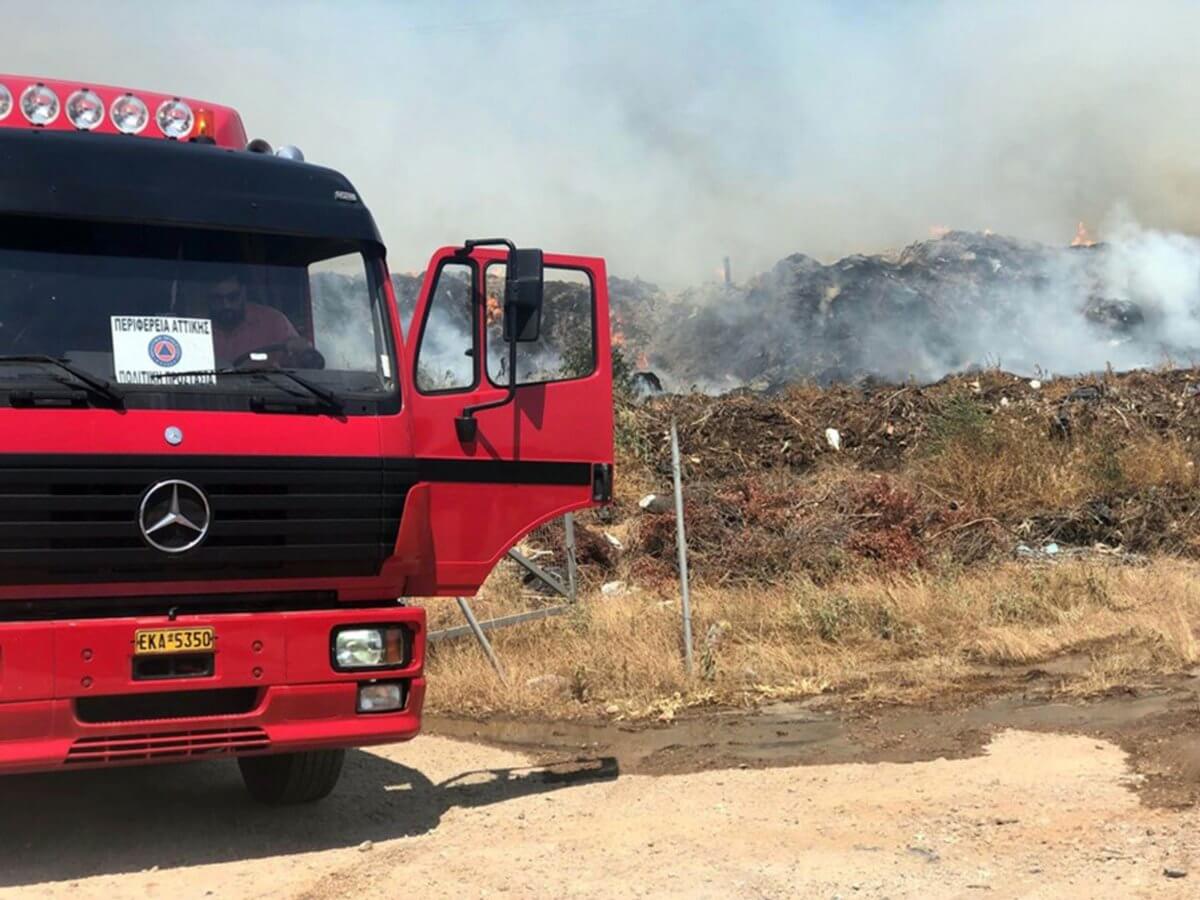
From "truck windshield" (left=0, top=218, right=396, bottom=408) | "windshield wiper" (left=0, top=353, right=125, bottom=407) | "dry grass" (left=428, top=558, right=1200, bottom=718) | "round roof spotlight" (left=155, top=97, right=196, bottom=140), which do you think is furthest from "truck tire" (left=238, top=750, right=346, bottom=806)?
"round roof spotlight" (left=155, top=97, right=196, bottom=140)

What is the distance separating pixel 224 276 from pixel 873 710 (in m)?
4.31

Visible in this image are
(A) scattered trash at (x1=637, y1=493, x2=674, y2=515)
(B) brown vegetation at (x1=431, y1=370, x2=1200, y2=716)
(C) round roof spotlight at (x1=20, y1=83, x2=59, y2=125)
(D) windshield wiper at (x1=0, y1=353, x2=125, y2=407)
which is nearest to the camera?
(D) windshield wiper at (x1=0, y1=353, x2=125, y2=407)

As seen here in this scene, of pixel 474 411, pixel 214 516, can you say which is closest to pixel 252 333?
pixel 214 516

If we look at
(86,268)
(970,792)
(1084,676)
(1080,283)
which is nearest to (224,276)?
(86,268)

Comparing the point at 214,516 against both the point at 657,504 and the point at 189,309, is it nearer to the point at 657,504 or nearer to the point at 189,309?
the point at 189,309

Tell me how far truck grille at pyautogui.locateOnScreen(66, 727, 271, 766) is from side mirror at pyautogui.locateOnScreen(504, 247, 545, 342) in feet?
6.32

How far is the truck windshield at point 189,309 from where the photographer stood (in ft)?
14.1

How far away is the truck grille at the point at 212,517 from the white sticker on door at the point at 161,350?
13.4 inches

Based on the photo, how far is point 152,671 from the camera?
14.0 feet

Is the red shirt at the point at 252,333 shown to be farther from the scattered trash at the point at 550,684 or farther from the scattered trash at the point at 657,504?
the scattered trash at the point at 657,504

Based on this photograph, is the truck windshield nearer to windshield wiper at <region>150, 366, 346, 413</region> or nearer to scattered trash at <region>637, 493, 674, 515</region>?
windshield wiper at <region>150, 366, 346, 413</region>

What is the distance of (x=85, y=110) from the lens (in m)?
4.84

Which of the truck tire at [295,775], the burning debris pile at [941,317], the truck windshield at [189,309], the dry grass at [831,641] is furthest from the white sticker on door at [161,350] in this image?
the burning debris pile at [941,317]

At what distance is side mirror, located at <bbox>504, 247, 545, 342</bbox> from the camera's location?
5035mm
